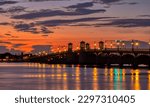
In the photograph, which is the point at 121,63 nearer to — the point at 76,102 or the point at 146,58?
the point at 146,58

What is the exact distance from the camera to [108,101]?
21156 mm

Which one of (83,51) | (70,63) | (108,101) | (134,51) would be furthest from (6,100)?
(70,63)

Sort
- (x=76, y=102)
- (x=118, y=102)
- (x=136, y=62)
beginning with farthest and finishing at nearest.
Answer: (x=136, y=62), (x=76, y=102), (x=118, y=102)

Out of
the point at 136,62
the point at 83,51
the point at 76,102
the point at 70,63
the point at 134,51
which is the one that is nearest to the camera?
the point at 76,102

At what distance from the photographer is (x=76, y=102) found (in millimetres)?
22156

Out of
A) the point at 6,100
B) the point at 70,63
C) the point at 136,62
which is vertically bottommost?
the point at 70,63

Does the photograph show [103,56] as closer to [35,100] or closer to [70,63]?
[70,63]

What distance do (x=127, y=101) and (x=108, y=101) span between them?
80cm

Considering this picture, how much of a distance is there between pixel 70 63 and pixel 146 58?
37.2 metres

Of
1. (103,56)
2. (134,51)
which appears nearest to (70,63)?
(103,56)

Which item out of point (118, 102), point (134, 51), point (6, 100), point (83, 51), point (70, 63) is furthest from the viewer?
point (70, 63)

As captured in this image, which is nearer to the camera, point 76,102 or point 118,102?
point 118,102

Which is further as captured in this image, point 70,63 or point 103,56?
point 70,63

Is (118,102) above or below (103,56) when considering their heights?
above
